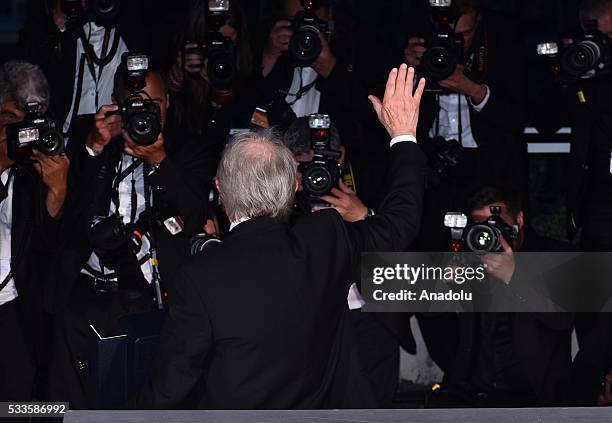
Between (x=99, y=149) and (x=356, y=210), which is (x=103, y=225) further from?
(x=356, y=210)

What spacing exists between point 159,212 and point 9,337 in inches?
32.6

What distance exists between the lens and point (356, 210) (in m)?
4.49

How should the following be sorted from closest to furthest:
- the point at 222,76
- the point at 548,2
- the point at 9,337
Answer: the point at 9,337, the point at 222,76, the point at 548,2

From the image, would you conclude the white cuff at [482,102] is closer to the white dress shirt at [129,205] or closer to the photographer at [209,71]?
the photographer at [209,71]

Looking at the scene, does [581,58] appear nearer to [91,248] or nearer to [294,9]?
[294,9]

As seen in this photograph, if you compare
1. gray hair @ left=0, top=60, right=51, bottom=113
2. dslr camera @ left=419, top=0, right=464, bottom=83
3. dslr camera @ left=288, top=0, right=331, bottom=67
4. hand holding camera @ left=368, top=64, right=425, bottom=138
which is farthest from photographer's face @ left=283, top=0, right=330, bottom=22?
hand holding camera @ left=368, top=64, right=425, bottom=138

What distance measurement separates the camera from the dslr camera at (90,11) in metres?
5.17

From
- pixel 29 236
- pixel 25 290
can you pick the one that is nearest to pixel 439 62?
pixel 29 236

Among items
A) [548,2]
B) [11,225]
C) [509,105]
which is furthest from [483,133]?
[548,2]

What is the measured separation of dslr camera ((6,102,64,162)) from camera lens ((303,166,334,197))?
0.97 meters

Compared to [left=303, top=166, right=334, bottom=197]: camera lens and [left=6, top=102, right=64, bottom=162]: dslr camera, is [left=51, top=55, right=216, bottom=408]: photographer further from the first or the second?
[left=303, top=166, right=334, bottom=197]: camera lens

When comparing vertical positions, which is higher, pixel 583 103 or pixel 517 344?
pixel 583 103

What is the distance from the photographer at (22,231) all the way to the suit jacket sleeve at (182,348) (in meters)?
1.74

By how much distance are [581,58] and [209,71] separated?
1594 mm
